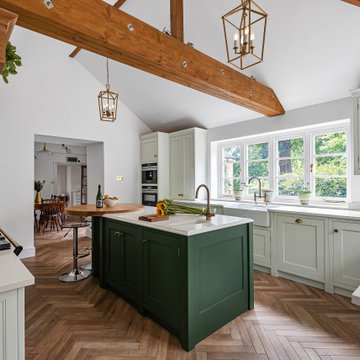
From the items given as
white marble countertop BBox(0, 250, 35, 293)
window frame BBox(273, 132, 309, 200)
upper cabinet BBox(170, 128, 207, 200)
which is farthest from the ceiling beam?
upper cabinet BBox(170, 128, 207, 200)

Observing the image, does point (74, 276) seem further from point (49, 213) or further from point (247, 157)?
point (49, 213)

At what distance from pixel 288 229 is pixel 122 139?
3.85 meters

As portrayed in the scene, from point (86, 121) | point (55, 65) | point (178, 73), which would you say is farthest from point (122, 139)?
point (178, 73)

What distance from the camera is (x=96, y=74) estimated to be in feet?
16.0

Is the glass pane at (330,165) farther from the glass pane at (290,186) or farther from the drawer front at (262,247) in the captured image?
the drawer front at (262,247)

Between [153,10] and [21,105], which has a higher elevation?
[153,10]

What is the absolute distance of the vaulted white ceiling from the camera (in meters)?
2.57

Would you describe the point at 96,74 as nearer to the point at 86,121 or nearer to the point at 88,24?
the point at 86,121

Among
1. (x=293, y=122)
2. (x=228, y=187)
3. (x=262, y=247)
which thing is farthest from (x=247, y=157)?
(x=262, y=247)

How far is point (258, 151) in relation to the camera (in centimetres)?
438

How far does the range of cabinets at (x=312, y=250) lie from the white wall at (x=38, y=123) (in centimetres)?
340

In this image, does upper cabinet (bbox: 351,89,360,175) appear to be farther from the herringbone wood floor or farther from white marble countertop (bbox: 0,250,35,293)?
white marble countertop (bbox: 0,250,35,293)

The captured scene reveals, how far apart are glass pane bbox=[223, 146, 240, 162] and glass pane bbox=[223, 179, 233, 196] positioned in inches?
16.5

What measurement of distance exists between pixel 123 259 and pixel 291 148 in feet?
10.0
